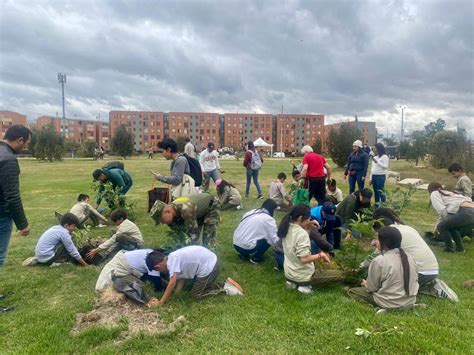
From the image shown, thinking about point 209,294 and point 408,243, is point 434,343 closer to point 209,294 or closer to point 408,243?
point 408,243

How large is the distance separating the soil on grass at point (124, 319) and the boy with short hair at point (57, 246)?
5.10ft

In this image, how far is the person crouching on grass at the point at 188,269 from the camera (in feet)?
12.7

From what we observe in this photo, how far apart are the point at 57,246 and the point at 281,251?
350 cm

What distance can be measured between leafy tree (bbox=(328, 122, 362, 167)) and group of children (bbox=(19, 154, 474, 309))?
17.2m

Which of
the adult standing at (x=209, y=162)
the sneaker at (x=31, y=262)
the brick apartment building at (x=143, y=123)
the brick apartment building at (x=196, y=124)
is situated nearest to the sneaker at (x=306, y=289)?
the sneaker at (x=31, y=262)

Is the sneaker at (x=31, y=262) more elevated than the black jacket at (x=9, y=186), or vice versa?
the black jacket at (x=9, y=186)

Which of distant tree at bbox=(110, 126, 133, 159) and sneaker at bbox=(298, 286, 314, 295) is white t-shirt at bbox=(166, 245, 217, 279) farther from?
distant tree at bbox=(110, 126, 133, 159)

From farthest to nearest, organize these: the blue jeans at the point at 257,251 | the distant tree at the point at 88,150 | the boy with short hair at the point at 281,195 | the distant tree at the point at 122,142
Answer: the distant tree at the point at 88,150 → the distant tree at the point at 122,142 → the boy with short hair at the point at 281,195 → the blue jeans at the point at 257,251

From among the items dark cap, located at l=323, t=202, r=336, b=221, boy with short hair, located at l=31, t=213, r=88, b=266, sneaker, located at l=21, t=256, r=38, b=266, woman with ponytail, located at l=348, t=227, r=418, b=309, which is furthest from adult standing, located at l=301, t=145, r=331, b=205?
sneaker, located at l=21, t=256, r=38, b=266

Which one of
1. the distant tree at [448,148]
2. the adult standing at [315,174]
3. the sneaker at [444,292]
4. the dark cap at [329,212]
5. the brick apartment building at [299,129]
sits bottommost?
the sneaker at [444,292]

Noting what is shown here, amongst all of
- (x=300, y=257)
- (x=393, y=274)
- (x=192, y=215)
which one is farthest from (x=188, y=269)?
(x=393, y=274)

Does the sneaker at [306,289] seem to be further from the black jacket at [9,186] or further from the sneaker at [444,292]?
the black jacket at [9,186]

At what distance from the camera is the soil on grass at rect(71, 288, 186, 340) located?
3381mm

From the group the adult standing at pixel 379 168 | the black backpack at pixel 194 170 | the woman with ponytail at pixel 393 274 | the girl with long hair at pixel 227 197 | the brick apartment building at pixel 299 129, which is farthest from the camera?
the brick apartment building at pixel 299 129
